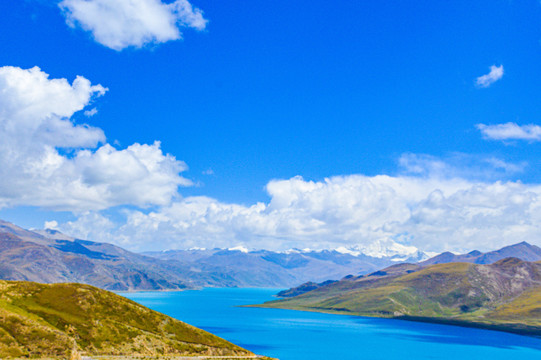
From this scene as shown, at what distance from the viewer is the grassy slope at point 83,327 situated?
407 feet

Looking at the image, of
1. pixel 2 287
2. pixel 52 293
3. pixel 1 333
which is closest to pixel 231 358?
pixel 1 333

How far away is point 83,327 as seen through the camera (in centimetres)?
14838

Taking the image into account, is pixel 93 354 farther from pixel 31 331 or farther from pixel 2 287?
pixel 2 287

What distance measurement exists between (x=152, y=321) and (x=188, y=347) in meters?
24.5

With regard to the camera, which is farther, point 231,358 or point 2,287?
point 2,287

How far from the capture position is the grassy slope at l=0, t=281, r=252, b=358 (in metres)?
124

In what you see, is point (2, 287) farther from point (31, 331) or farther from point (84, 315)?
point (31, 331)

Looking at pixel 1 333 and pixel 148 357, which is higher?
pixel 1 333

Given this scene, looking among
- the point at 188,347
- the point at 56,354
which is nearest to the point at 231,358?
the point at 188,347

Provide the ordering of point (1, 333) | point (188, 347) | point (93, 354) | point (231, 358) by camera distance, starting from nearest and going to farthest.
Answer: point (1, 333) → point (93, 354) → point (231, 358) → point (188, 347)

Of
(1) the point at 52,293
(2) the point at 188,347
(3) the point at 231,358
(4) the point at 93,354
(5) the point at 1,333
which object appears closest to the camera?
(5) the point at 1,333

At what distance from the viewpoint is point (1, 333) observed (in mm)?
119875

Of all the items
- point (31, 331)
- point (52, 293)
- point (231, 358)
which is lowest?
point (231, 358)

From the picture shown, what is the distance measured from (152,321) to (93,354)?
41.7m
